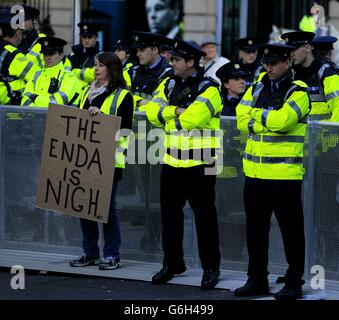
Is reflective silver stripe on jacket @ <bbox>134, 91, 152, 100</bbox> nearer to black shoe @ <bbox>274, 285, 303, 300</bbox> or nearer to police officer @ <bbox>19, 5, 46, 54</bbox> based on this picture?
police officer @ <bbox>19, 5, 46, 54</bbox>

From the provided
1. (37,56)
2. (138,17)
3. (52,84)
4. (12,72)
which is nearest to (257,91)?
(52,84)

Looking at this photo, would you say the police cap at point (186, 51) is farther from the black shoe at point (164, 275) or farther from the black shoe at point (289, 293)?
the black shoe at point (289, 293)

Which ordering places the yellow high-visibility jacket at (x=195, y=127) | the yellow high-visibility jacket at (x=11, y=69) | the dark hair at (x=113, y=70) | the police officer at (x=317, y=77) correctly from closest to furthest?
the yellow high-visibility jacket at (x=195, y=127) → the police officer at (x=317, y=77) → the dark hair at (x=113, y=70) → the yellow high-visibility jacket at (x=11, y=69)

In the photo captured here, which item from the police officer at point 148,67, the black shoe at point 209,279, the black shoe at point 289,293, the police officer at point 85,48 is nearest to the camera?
the black shoe at point 289,293

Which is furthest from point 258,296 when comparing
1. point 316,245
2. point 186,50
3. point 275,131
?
point 186,50

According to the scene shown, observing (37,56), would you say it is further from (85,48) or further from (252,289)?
(252,289)

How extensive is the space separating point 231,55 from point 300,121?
1117 centimetres

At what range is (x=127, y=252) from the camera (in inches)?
428

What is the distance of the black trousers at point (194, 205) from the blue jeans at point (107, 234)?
58 cm

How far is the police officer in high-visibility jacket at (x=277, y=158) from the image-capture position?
364 inches

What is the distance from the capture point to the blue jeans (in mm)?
10469

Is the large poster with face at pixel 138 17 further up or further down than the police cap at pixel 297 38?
further up

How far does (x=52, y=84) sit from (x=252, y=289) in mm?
3541

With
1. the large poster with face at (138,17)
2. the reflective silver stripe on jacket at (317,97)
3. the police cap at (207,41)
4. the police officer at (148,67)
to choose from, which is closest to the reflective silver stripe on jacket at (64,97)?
the police officer at (148,67)
